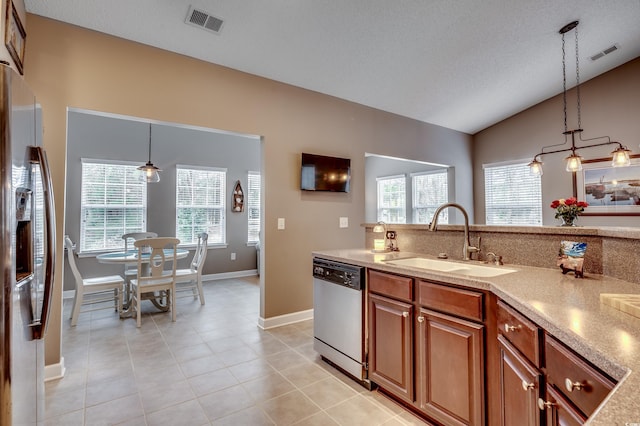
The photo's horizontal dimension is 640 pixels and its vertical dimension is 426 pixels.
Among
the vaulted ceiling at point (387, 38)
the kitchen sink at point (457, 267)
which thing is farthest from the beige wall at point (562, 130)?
the kitchen sink at point (457, 267)

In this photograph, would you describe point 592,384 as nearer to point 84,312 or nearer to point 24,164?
point 24,164

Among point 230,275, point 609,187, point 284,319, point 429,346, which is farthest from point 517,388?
point 230,275

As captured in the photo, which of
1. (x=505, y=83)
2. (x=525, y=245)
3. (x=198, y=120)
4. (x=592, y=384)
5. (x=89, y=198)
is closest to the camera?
(x=592, y=384)

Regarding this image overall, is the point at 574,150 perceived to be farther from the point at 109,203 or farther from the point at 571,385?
the point at 109,203

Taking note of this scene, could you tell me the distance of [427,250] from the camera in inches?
105

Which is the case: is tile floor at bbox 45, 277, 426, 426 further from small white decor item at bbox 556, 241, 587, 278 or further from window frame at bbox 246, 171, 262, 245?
window frame at bbox 246, 171, 262, 245

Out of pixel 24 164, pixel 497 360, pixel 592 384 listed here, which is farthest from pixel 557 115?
pixel 24 164

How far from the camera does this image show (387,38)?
321 centimetres

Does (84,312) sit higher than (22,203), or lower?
lower

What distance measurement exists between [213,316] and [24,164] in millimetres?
3171

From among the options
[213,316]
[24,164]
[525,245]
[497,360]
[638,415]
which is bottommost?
[213,316]

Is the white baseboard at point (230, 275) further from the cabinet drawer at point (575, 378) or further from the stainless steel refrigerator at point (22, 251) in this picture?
the cabinet drawer at point (575, 378)

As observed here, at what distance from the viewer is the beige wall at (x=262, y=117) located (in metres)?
2.59

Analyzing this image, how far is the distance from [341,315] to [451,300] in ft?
3.21
